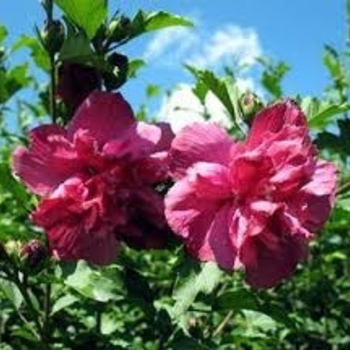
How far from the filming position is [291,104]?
5.33ft

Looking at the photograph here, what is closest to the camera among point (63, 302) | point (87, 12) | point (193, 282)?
point (193, 282)

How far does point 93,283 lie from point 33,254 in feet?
0.49

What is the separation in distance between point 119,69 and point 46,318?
75 cm

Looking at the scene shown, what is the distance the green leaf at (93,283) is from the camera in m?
2.01

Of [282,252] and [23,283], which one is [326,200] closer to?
[282,252]

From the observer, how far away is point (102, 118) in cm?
165

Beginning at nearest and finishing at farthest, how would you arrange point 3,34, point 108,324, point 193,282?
point 193,282, point 108,324, point 3,34

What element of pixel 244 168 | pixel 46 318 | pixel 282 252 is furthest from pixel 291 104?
pixel 46 318

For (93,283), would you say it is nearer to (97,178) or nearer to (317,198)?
(97,178)

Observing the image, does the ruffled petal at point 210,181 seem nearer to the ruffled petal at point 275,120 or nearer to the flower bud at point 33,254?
the ruffled petal at point 275,120

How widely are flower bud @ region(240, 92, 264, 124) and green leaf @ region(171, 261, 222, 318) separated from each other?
32 centimetres

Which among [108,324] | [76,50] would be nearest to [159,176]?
[76,50]

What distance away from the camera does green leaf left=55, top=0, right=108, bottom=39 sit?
183cm

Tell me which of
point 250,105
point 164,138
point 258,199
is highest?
point 250,105
